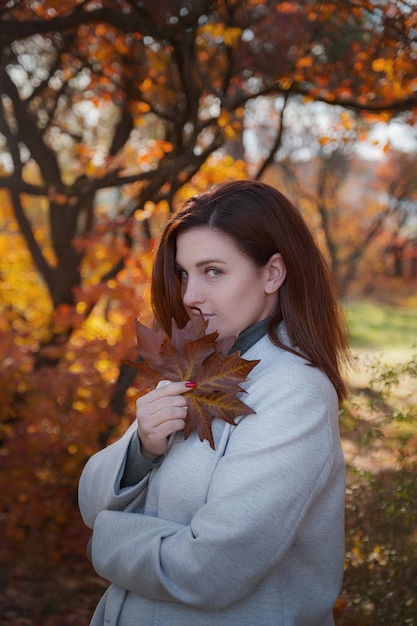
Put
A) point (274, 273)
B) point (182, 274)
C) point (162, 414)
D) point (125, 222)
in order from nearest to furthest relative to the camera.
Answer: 1. point (162, 414)
2. point (274, 273)
3. point (182, 274)
4. point (125, 222)

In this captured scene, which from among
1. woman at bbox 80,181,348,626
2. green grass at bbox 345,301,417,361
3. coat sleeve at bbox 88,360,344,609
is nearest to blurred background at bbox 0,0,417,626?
woman at bbox 80,181,348,626

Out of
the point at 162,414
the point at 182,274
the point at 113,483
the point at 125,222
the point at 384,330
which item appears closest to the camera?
the point at 162,414

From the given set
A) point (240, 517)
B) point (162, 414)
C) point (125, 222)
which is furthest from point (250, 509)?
point (125, 222)

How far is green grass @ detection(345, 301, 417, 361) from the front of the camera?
1496 cm

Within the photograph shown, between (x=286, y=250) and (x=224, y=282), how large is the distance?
211mm

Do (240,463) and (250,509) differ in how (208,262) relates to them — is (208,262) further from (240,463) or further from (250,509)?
(250,509)

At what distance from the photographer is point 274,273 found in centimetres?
204

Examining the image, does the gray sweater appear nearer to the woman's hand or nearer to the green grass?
the woman's hand

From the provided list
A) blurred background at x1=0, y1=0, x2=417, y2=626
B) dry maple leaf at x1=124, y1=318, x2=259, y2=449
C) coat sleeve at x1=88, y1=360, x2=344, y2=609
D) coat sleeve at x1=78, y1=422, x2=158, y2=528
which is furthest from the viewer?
blurred background at x1=0, y1=0, x2=417, y2=626

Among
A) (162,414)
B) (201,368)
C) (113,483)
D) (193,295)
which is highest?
(193,295)

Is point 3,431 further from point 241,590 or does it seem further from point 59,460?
point 241,590

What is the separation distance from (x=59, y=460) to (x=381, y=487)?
247 cm

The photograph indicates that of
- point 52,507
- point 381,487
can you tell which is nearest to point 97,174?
point 52,507

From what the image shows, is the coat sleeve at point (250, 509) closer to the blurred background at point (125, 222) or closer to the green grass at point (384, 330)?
the blurred background at point (125, 222)
